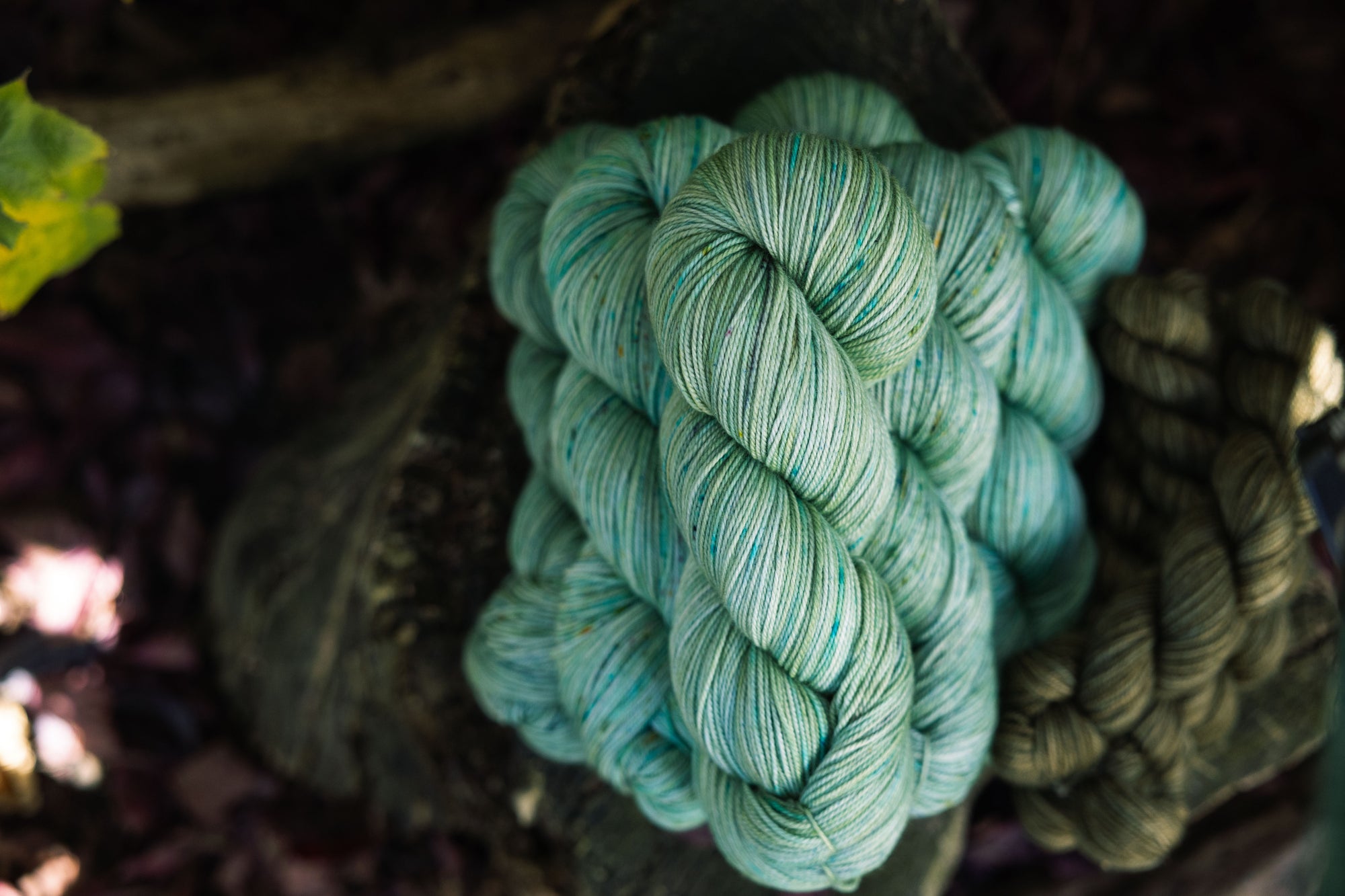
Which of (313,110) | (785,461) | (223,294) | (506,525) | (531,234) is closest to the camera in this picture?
(785,461)

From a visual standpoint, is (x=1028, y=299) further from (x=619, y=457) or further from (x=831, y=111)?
(x=619, y=457)

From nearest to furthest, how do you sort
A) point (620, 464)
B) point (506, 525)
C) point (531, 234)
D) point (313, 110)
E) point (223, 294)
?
1. point (620, 464)
2. point (531, 234)
3. point (506, 525)
4. point (313, 110)
5. point (223, 294)

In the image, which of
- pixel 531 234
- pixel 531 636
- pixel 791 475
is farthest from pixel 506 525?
pixel 791 475

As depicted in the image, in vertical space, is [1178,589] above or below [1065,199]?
below

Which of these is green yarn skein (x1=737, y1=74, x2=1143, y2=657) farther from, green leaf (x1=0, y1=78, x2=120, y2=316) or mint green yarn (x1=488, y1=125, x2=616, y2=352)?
green leaf (x1=0, y1=78, x2=120, y2=316)

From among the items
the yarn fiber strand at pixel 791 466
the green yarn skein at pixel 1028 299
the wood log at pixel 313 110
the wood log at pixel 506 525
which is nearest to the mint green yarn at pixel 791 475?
the yarn fiber strand at pixel 791 466

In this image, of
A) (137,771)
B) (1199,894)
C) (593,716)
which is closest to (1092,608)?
(593,716)

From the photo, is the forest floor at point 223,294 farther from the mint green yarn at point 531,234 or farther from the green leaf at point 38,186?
the green leaf at point 38,186

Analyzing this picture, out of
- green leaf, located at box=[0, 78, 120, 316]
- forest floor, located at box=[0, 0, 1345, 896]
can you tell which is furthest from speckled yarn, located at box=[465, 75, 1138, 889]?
forest floor, located at box=[0, 0, 1345, 896]
